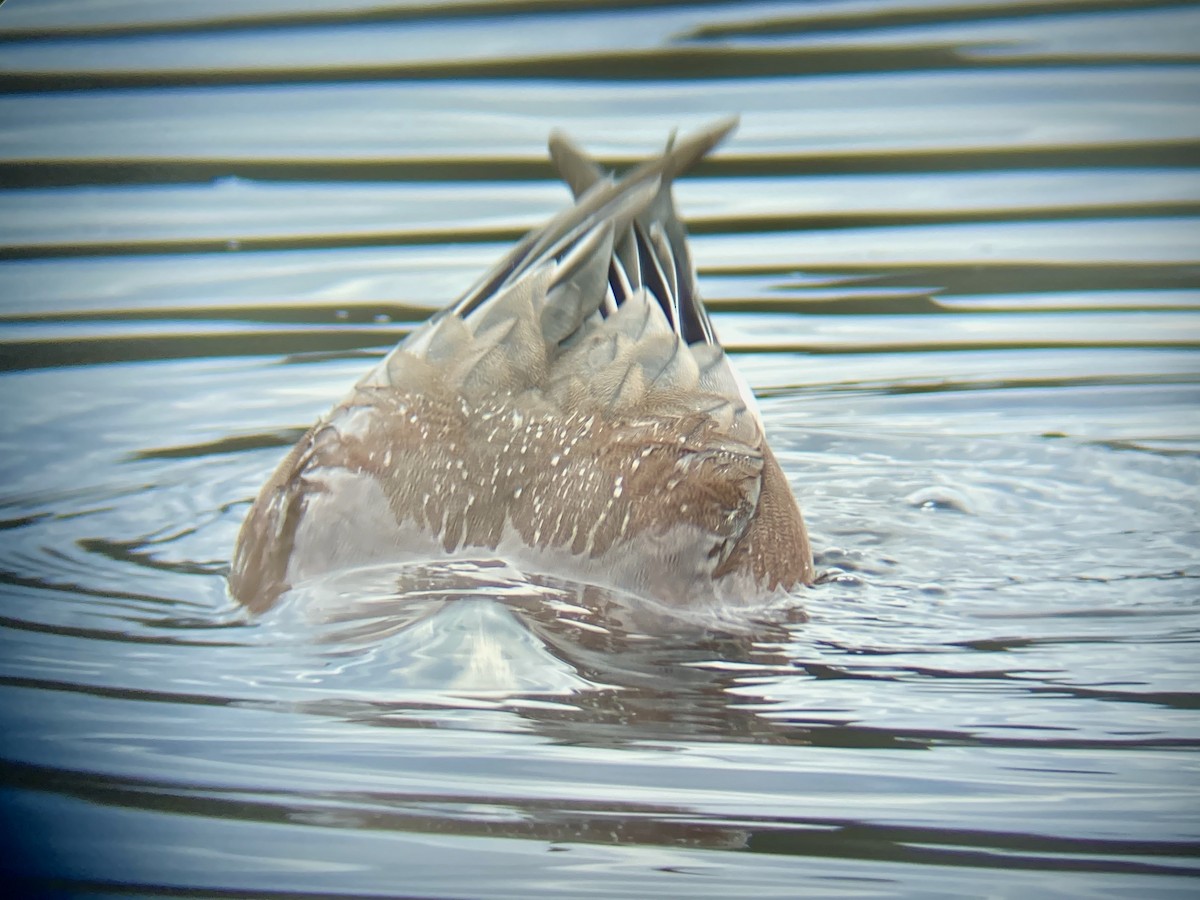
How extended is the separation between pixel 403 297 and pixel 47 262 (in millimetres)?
1575

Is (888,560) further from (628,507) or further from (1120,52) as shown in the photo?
(1120,52)

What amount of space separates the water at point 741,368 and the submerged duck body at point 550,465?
0.13 metres

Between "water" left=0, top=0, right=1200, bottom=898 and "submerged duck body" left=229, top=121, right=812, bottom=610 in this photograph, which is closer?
"water" left=0, top=0, right=1200, bottom=898

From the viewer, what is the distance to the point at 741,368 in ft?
21.5

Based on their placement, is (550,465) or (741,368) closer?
(550,465)

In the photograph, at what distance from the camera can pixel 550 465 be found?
414cm

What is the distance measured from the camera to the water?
3.11 m

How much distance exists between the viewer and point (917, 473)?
5.42 m

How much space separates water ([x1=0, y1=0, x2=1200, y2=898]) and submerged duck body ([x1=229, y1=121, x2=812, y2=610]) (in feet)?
0.43

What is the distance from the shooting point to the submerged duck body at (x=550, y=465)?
13.5 feet

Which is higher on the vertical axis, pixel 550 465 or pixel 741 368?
pixel 741 368

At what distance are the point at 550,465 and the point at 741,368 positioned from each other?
2.51 metres

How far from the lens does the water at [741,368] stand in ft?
10.2

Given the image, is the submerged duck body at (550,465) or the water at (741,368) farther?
the submerged duck body at (550,465)
